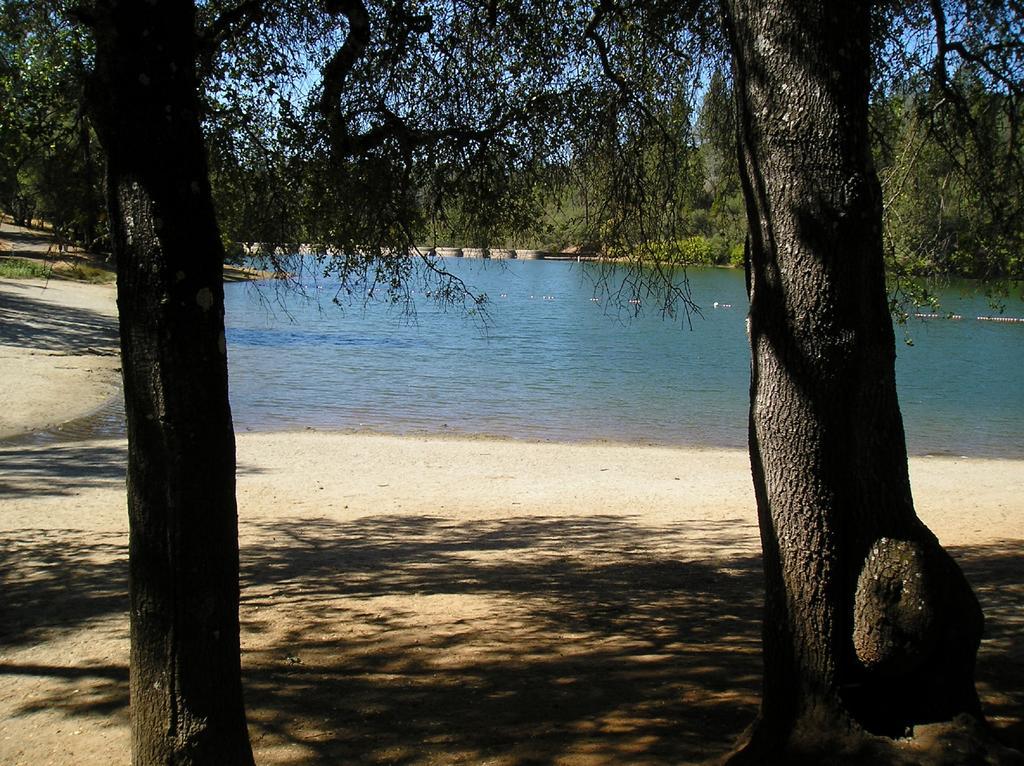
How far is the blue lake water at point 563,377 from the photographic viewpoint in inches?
712

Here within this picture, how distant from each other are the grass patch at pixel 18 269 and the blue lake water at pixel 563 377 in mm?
6417

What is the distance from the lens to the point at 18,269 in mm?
30750

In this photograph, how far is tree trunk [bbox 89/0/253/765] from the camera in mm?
2641

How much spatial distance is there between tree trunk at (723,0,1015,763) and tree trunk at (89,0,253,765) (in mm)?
1821

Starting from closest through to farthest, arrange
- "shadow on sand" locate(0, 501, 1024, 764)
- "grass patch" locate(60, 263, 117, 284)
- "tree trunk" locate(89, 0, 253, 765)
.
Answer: "tree trunk" locate(89, 0, 253, 765) → "shadow on sand" locate(0, 501, 1024, 764) → "grass patch" locate(60, 263, 117, 284)

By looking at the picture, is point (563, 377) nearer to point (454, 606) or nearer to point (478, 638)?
point (454, 606)

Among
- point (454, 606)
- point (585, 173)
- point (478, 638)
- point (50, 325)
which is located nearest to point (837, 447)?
point (478, 638)

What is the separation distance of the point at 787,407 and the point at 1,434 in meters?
13.5

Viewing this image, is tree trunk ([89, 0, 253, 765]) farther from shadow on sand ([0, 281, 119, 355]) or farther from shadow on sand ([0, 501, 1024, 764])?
shadow on sand ([0, 281, 119, 355])

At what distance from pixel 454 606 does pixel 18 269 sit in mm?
29824

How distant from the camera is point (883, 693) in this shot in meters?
3.18

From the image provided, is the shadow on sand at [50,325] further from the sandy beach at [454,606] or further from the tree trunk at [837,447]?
the tree trunk at [837,447]

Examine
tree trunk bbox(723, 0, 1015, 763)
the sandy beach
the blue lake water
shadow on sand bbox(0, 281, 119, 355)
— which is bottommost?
the blue lake water

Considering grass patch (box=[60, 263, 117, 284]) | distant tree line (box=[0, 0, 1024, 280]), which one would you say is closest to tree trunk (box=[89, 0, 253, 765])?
distant tree line (box=[0, 0, 1024, 280])
